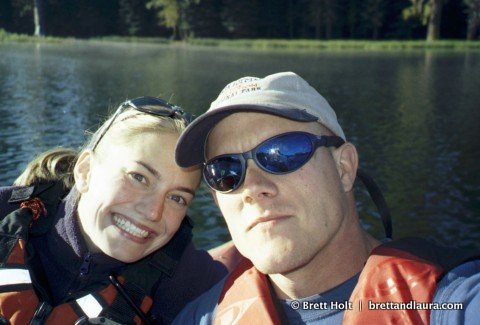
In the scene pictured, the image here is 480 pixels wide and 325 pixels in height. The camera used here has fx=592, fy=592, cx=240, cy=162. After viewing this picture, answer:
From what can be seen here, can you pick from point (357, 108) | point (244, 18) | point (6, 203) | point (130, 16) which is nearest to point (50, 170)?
point (6, 203)

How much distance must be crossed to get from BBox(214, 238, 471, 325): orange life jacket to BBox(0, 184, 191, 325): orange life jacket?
66 cm

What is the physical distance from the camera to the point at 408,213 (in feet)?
38.0

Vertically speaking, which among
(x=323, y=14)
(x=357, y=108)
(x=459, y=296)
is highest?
(x=323, y=14)

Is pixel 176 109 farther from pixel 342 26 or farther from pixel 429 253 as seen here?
pixel 342 26

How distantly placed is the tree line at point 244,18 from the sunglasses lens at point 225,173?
63138mm

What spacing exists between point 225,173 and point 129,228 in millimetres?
676

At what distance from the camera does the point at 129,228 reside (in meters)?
2.99

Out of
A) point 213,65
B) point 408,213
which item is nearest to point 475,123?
point 408,213

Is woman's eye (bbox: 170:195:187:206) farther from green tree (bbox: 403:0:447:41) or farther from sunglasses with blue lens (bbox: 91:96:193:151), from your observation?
green tree (bbox: 403:0:447:41)

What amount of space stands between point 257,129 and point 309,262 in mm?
622

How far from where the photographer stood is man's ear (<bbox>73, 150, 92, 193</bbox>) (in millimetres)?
3220

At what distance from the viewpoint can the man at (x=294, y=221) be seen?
2.32 metres

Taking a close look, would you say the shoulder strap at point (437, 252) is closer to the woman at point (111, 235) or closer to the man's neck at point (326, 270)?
the man's neck at point (326, 270)

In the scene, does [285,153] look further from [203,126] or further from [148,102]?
[148,102]
